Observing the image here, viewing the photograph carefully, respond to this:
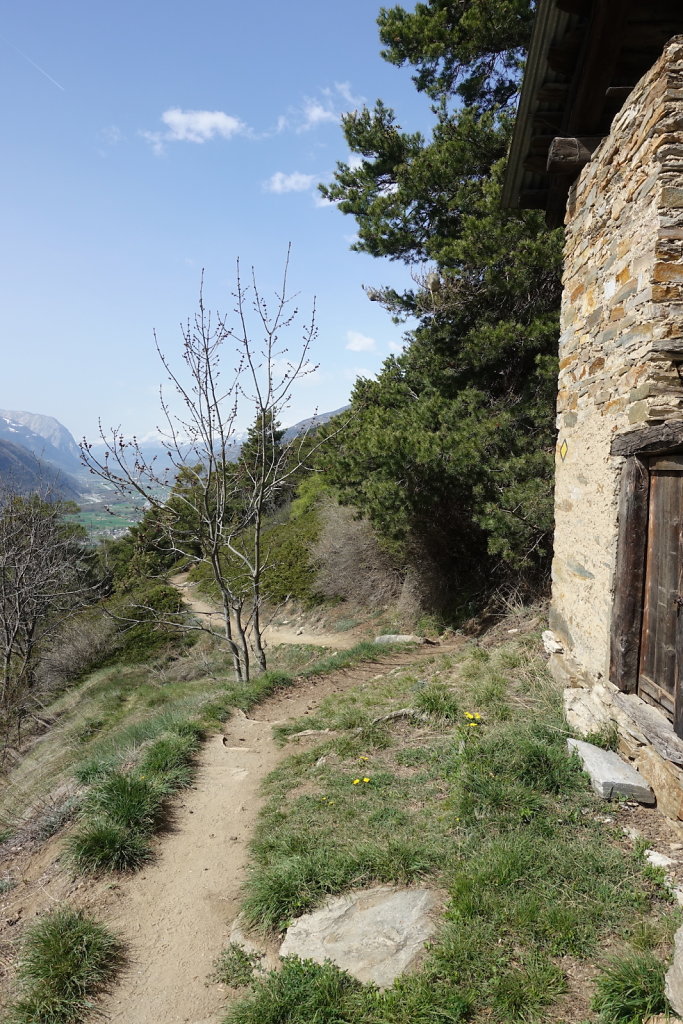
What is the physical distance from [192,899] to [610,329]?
4854 mm

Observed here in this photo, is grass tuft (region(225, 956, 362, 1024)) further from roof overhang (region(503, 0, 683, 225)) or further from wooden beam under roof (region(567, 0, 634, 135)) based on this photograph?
wooden beam under roof (region(567, 0, 634, 135))

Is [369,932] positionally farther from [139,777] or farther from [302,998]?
[139,777]

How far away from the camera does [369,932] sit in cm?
284

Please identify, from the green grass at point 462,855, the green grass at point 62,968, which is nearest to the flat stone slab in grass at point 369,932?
the green grass at point 462,855

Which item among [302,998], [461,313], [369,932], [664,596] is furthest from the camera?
[461,313]

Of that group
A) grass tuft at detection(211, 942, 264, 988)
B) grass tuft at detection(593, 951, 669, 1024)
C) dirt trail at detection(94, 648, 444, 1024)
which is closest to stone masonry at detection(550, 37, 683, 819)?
grass tuft at detection(593, 951, 669, 1024)

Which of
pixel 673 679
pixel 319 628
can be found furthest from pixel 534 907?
pixel 319 628

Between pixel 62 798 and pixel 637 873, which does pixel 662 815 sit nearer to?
pixel 637 873

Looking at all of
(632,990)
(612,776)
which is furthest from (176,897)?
(612,776)

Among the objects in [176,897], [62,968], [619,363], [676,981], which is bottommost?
[176,897]

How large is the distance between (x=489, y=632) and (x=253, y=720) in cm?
401

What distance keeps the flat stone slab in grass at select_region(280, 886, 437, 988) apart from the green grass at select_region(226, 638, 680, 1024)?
9cm

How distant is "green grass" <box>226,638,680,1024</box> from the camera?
2424 mm

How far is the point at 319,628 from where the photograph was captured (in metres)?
14.5
